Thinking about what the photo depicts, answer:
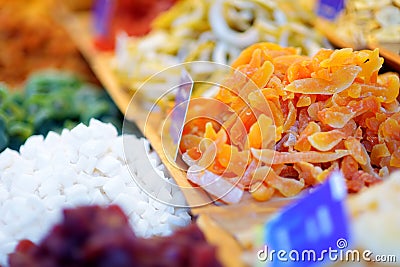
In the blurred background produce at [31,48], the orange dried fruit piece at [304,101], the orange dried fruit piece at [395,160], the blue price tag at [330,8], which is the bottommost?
the blurred background produce at [31,48]

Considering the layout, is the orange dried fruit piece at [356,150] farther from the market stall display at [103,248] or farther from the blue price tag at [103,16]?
the blue price tag at [103,16]

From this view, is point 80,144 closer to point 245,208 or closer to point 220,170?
point 220,170

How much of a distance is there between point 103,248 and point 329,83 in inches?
32.5

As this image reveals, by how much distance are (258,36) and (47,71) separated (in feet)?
4.11

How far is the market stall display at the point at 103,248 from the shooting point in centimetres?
91

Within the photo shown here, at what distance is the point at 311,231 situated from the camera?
1.00 m

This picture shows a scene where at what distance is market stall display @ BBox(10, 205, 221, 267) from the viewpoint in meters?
0.91

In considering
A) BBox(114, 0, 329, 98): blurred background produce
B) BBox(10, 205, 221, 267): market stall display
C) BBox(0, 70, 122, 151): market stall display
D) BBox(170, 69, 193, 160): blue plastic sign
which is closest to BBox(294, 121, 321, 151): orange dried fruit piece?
BBox(170, 69, 193, 160): blue plastic sign

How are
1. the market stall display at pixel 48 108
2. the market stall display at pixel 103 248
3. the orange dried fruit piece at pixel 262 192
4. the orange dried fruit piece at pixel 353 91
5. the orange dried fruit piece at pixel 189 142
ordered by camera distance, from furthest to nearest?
the market stall display at pixel 48 108 → the orange dried fruit piece at pixel 189 142 → the orange dried fruit piece at pixel 353 91 → the orange dried fruit piece at pixel 262 192 → the market stall display at pixel 103 248

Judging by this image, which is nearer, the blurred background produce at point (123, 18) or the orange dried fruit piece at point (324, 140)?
the orange dried fruit piece at point (324, 140)

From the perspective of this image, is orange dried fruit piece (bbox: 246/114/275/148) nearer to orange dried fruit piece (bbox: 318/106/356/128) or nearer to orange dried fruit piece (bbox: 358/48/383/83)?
orange dried fruit piece (bbox: 318/106/356/128)

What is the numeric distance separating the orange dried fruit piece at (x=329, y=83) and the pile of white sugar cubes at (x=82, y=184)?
0.42 meters

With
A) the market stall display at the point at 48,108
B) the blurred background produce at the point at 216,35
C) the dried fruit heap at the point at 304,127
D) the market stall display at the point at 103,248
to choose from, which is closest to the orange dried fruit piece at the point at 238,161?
the dried fruit heap at the point at 304,127

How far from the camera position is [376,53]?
4.93ft
